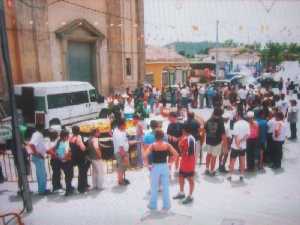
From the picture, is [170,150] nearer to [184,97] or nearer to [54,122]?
[54,122]

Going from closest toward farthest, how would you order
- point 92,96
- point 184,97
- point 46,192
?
1. point 46,192
2. point 92,96
3. point 184,97

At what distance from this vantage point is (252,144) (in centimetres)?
828

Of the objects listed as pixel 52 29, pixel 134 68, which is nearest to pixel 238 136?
pixel 52 29

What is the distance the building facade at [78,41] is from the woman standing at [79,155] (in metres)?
13.3

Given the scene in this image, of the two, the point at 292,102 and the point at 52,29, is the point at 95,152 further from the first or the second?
the point at 52,29

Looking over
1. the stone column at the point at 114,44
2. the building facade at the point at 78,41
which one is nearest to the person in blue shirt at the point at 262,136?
the building facade at the point at 78,41

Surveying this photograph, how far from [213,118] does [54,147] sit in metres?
3.75

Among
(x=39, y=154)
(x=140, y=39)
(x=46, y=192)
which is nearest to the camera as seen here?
(x=39, y=154)

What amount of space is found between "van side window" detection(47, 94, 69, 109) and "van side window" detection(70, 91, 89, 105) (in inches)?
17.2

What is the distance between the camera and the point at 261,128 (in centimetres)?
852

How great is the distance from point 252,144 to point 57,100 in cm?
935

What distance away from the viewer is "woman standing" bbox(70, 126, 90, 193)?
7047 mm

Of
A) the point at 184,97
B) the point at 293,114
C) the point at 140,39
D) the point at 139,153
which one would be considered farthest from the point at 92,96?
the point at 140,39

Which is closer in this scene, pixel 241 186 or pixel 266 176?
pixel 241 186
